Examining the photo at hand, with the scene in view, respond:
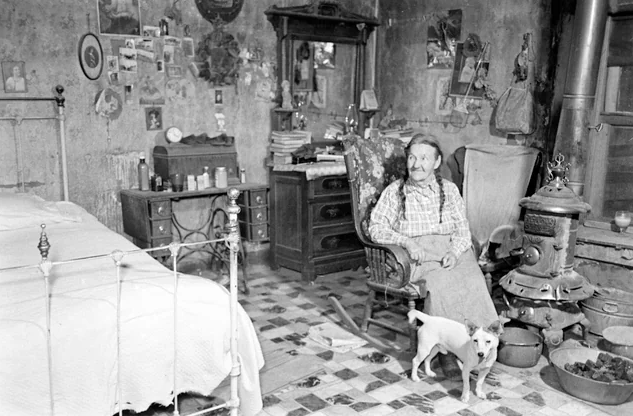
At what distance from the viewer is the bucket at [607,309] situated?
4078 millimetres

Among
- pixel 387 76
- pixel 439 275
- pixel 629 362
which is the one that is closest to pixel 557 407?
pixel 629 362

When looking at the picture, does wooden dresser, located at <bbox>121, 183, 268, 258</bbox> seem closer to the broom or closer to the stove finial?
the broom

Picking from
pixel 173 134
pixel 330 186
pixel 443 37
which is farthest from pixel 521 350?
pixel 173 134

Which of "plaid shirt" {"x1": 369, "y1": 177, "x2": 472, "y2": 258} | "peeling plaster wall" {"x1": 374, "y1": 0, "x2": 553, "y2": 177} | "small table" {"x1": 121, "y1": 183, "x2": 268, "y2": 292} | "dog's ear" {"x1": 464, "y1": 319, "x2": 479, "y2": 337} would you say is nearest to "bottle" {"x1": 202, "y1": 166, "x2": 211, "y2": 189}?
"small table" {"x1": 121, "y1": 183, "x2": 268, "y2": 292}

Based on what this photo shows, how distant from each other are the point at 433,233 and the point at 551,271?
0.79 metres

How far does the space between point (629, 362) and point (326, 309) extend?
223cm

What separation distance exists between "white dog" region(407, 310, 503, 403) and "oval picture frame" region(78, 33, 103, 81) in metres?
3.29

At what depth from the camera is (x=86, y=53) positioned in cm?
509

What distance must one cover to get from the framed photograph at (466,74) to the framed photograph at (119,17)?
2861mm

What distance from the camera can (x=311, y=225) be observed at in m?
5.69

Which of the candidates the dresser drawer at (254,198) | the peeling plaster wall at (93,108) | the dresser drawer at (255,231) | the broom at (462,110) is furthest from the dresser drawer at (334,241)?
the broom at (462,110)

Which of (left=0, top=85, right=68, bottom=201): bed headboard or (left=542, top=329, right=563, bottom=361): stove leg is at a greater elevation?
(left=0, top=85, right=68, bottom=201): bed headboard

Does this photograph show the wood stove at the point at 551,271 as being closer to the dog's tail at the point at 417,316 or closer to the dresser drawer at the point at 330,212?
the dog's tail at the point at 417,316

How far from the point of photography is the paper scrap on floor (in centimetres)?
423
